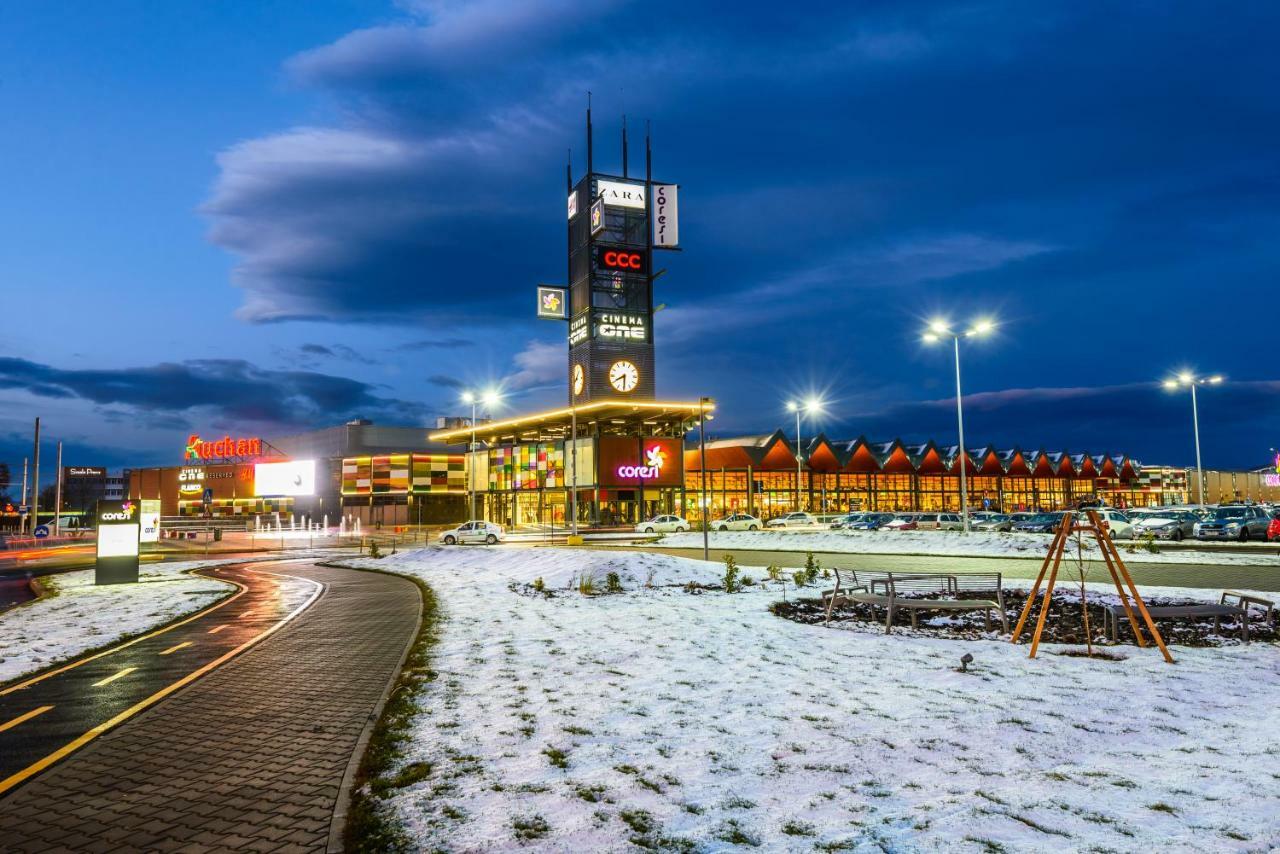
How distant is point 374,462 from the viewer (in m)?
93.8

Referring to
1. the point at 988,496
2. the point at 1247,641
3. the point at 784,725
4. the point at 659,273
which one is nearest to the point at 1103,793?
the point at 784,725

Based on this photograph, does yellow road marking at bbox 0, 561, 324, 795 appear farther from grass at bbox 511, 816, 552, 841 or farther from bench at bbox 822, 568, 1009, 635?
bench at bbox 822, 568, 1009, 635

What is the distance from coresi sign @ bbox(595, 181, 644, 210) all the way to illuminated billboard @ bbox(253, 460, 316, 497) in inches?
1483

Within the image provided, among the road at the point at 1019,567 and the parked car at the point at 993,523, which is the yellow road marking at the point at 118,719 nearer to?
the road at the point at 1019,567

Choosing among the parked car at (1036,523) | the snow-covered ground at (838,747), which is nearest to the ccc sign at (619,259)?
the parked car at (1036,523)

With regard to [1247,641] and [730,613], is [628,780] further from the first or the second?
[1247,641]

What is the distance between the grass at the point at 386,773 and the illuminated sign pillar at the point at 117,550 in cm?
1729

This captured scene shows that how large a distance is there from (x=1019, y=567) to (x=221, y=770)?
2210 cm

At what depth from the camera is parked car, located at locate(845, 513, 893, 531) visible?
178ft

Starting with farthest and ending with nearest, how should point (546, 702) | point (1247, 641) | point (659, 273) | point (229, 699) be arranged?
point (659, 273) < point (1247, 641) < point (229, 699) < point (546, 702)

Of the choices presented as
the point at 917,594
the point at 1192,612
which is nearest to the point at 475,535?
the point at 917,594

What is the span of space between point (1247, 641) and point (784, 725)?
7599 millimetres

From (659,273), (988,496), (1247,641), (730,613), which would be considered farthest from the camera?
(988,496)

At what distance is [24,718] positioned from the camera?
812cm
